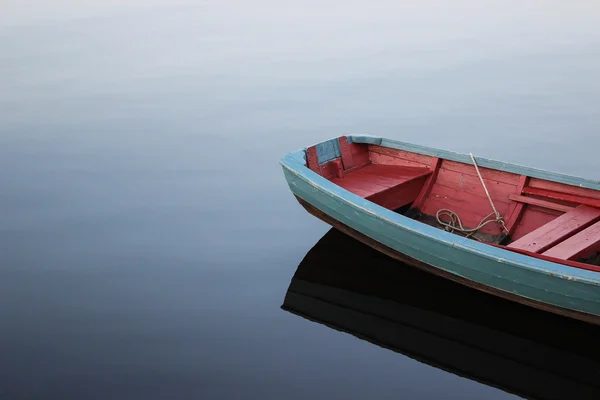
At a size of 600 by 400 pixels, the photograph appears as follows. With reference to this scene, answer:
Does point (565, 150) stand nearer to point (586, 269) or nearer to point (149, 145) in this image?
point (586, 269)

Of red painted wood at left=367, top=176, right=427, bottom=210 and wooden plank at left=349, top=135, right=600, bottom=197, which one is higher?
wooden plank at left=349, top=135, right=600, bottom=197

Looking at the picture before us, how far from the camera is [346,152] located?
8555mm

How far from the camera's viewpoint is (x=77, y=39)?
21.2 metres

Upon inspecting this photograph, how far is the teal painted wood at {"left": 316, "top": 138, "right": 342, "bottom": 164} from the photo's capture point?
27.2 ft

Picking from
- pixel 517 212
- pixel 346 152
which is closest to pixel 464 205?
pixel 517 212

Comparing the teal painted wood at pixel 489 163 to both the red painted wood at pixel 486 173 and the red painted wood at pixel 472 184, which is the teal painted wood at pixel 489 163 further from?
the red painted wood at pixel 472 184

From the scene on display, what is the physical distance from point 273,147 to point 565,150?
4752 millimetres

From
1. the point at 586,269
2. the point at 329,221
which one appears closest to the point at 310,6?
the point at 329,221

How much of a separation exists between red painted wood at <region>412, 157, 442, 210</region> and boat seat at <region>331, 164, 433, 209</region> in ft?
0.15

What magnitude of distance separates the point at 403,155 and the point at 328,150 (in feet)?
2.99

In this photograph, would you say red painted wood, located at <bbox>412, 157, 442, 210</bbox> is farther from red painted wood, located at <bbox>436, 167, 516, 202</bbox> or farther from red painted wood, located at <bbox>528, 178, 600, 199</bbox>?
red painted wood, located at <bbox>528, 178, 600, 199</bbox>

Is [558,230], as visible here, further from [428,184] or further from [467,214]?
[428,184]

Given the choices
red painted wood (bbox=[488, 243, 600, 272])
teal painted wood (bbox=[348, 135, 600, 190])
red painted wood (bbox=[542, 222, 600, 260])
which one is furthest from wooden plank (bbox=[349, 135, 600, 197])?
red painted wood (bbox=[488, 243, 600, 272])

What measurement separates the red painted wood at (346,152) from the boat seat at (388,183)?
0.37 feet
